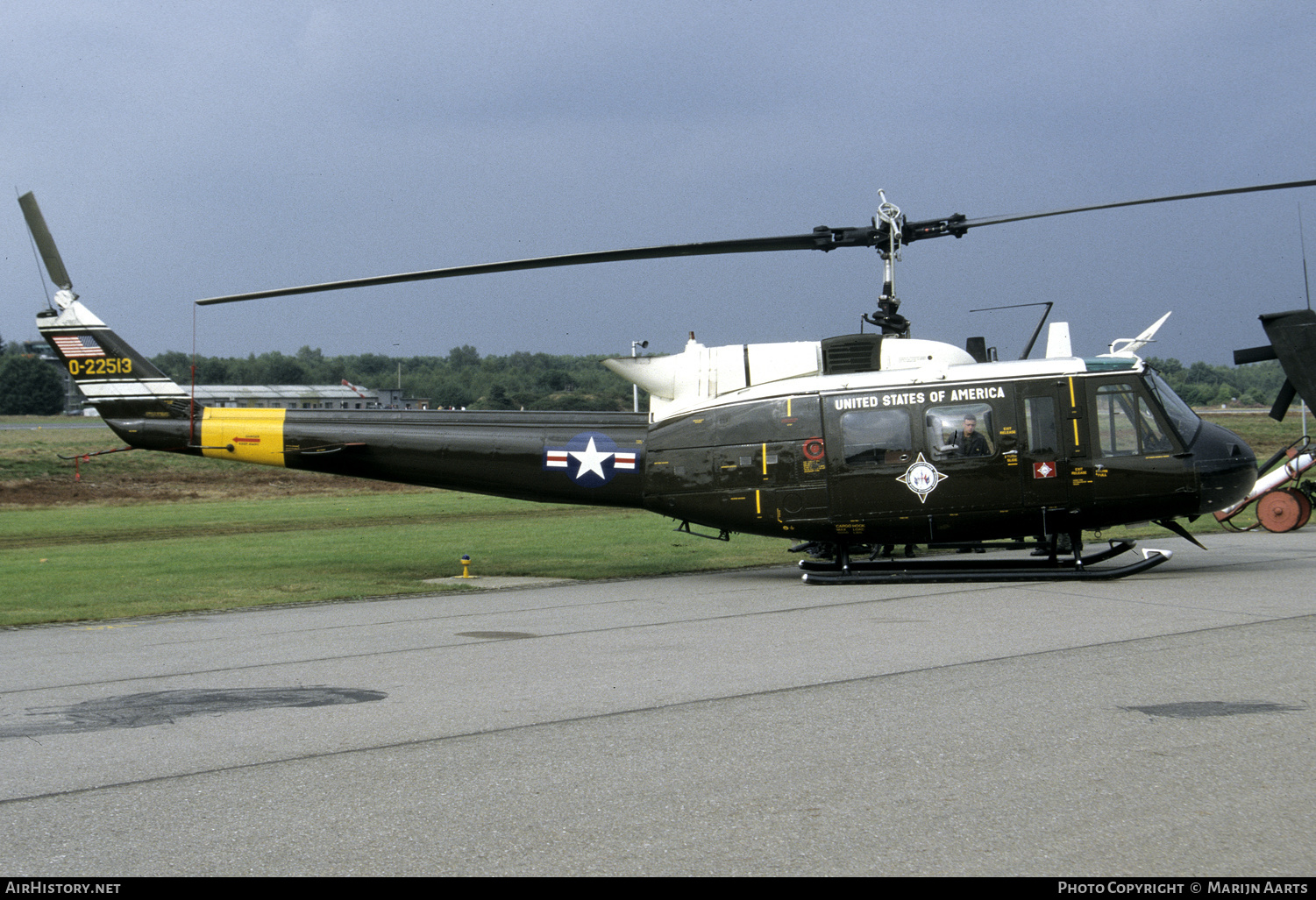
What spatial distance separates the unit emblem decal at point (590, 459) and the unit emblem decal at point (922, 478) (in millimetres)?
3658

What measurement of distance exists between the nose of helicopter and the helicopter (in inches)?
1.0

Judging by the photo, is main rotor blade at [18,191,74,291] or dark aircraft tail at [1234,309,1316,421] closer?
dark aircraft tail at [1234,309,1316,421]

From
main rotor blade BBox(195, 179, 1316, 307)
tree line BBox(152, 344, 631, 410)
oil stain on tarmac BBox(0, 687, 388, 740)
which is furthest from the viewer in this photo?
tree line BBox(152, 344, 631, 410)

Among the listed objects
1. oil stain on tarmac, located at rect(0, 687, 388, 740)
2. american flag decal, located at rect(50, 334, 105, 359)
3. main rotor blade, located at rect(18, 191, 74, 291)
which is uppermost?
main rotor blade, located at rect(18, 191, 74, 291)

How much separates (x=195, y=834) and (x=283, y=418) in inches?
471

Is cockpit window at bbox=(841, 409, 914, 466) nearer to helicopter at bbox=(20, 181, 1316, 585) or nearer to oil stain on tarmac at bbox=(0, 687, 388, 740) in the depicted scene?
helicopter at bbox=(20, 181, 1316, 585)

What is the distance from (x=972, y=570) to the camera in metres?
13.4

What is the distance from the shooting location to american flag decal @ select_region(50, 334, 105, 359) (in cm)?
1586

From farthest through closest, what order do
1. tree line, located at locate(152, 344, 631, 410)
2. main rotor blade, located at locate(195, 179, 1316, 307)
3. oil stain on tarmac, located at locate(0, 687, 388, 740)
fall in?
tree line, located at locate(152, 344, 631, 410)
main rotor blade, located at locate(195, 179, 1316, 307)
oil stain on tarmac, located at locate(0, 687, 388, 740)

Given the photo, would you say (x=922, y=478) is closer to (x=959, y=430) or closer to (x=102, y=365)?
(x=959, y=430)

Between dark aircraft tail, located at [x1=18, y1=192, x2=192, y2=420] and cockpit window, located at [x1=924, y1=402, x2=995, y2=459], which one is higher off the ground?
dark aircraft tail, located at [x1=18, y1=192, x2=192, y2=420]

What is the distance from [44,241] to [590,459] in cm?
837

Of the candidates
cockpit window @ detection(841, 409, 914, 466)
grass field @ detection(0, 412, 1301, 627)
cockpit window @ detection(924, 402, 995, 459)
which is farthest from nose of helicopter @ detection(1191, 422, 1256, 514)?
grass field @ detection(0, 412, 1301, 627)

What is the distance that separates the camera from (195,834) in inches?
187
